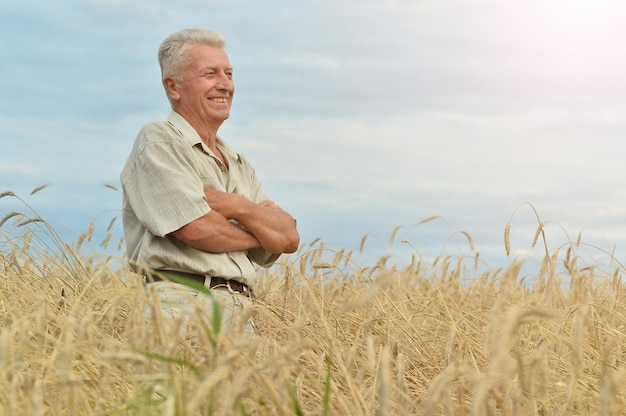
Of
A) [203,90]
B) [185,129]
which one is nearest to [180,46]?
[203,90]

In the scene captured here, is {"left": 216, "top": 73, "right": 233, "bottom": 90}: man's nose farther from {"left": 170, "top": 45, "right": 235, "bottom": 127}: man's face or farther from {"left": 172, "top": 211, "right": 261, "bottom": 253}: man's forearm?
{"left": 172, "top": 211, "right": 261, "bottom": 253}: man's forearm

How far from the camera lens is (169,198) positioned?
3.72 metres

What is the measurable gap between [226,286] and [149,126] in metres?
0.84

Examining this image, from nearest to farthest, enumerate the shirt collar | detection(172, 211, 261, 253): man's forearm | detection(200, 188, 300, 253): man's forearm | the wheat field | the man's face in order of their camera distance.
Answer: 1. the wheat field
2. detection(172, 211, 261, 253): man's forearm
3. detection(200, 188, 300, 253): man's forearm
4. the shirt collar
5. the man's face

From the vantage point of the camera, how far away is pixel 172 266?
3.84 metres

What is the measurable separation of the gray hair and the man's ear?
2 centimetres

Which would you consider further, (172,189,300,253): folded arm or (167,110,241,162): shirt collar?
(167,110,241,162): shirt collar

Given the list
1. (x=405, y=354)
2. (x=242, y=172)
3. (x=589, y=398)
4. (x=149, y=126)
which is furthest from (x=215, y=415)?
(x=242, y=172)

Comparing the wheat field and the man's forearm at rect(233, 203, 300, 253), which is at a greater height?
the man's forearm at rect(233, 203, 300, 253)

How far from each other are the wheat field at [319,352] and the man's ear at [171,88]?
91 centimetres

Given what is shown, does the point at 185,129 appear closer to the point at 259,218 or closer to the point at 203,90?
the point at 203,90

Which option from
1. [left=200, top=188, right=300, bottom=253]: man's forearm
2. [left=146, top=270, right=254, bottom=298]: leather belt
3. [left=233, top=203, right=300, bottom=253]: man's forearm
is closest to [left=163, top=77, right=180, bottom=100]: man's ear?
[left=200, top=188, right=300, bottom=253]: man's forearm

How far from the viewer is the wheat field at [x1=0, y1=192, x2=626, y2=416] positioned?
2070 millimetres

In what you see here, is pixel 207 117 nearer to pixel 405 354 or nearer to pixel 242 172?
pixel 242 172
